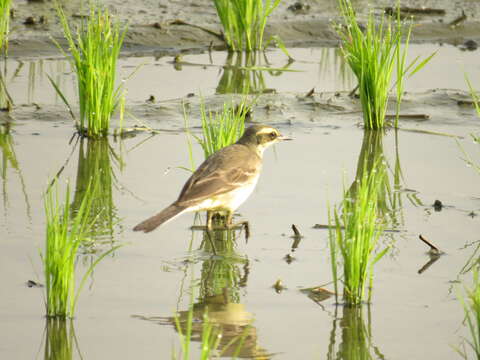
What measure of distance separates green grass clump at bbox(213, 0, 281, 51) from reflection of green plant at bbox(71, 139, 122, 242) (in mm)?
3437

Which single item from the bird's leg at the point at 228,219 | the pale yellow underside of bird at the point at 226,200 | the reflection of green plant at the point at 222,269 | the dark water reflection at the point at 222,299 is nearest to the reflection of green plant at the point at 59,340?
the dark water reflection at the point at 222,299

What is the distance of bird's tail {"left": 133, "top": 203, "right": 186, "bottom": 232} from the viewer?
6.41 meters

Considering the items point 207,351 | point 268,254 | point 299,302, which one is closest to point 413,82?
point 268,254

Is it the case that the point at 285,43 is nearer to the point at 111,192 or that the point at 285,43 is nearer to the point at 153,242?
the point at 111,192

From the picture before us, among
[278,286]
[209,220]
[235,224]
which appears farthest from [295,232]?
[278,286]

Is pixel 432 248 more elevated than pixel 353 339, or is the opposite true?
pixel 432 248

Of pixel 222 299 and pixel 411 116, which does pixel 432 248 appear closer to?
pixel 222 299

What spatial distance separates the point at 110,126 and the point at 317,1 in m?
5.55

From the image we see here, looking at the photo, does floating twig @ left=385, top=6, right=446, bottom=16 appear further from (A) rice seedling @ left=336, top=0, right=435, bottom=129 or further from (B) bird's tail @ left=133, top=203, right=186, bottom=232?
(B) bird's tail @ left=133, top=203, right=186, bottom=232

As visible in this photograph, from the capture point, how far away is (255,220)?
299 inches

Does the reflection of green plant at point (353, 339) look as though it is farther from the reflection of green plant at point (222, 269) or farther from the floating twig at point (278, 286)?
the reflection of green plant at point (222, 269)

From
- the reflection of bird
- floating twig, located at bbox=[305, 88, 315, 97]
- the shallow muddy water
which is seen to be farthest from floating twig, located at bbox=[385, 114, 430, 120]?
the reflection of bird

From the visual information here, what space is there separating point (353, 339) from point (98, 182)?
3.47 meters

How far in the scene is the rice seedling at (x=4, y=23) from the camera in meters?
11.3
